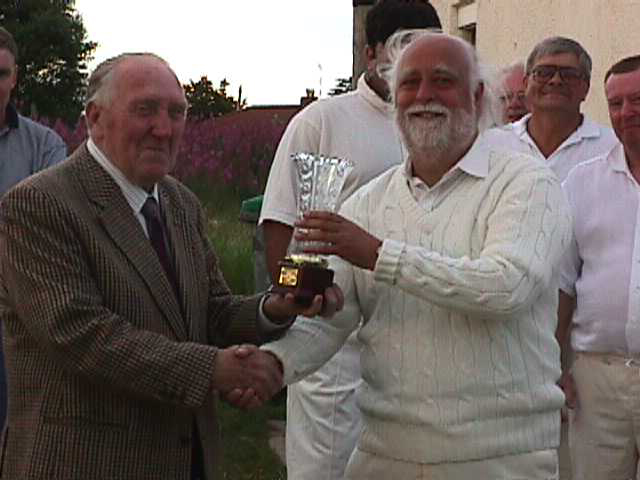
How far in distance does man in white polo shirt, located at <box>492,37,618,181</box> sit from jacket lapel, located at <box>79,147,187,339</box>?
256 cm

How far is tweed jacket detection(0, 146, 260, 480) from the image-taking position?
348cm

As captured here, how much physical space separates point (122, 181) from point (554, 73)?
8.91 feet

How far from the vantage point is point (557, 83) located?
5863mm

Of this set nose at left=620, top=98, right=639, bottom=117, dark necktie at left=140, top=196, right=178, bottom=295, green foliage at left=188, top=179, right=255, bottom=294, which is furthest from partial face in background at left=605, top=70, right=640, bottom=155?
green foliage at left=188, top=179, right=255, bottom=294

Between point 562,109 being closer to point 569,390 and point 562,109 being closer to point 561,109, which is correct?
point 561,109

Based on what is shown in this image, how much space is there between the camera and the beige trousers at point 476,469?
11.9 feet

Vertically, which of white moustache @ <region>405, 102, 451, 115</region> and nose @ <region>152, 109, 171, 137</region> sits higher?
white moustache @ <region>405, 102, 451, 115</region>

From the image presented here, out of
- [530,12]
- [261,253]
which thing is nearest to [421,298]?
[261,253]

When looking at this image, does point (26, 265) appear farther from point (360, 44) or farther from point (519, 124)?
point (360, 44)

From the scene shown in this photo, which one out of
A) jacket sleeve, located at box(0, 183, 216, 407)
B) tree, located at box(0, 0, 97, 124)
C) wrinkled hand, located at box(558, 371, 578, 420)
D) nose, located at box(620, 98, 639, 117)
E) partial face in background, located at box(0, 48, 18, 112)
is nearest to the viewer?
jacket sleeve, located at box(0, 183, 216, 407)

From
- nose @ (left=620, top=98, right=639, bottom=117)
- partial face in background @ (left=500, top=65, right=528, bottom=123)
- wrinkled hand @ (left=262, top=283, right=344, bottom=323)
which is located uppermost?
nose @ (left=620, top=98, right=639, bottom=117)

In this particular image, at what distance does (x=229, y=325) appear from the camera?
158 inches

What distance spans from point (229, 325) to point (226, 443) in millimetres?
4307

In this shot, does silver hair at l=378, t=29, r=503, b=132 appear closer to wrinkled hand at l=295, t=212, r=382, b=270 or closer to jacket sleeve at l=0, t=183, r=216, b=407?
wrinkled hand at l=295, t=212, r=382, b=270
